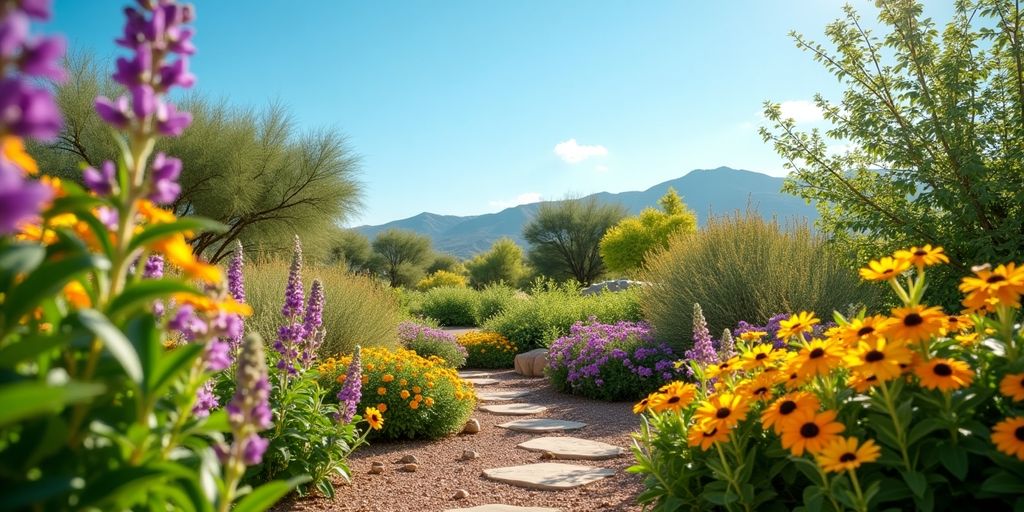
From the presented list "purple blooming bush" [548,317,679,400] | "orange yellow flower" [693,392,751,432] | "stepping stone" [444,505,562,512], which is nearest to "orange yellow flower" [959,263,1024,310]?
"orange yellow flower" [693,392,751,432]

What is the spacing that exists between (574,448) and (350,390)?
2.10 meters

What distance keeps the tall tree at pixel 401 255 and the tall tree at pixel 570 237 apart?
11.3m

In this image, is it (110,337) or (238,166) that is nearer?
(110,337)

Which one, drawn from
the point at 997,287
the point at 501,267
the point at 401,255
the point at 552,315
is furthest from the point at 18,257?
the point at 401,255

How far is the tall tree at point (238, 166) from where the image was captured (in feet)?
43.8

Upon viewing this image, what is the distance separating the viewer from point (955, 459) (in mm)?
1717

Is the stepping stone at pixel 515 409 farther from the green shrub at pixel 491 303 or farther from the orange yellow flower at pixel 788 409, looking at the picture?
the green shrub at pixel 491 303

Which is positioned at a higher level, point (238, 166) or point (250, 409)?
point (238, 166)

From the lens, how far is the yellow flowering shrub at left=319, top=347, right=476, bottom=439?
5434 millimetres

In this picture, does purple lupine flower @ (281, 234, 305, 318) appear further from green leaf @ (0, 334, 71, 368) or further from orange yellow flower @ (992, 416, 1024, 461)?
orange yellow flower @ (992, 416, 1024, 461)

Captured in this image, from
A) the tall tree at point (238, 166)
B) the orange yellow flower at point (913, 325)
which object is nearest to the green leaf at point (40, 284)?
the orange yellow flower at point (913, 325)

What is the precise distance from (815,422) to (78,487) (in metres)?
1.73

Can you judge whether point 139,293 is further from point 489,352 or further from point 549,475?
point 489,352

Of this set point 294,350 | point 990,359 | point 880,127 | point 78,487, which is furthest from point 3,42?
point 880,127
